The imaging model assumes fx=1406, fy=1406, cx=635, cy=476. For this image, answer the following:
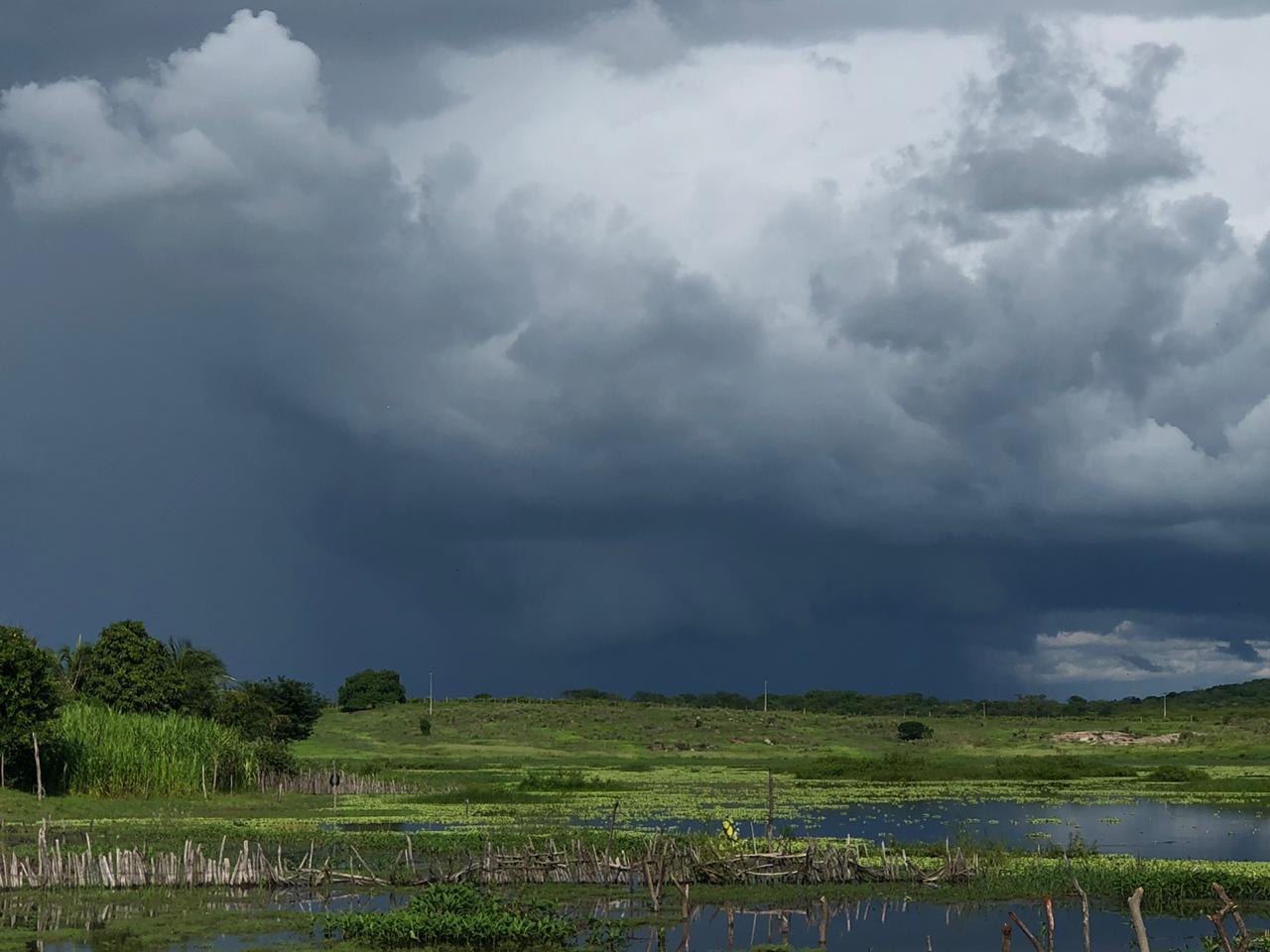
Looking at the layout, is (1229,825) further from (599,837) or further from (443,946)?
(443,946)

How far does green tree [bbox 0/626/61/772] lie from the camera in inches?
2058

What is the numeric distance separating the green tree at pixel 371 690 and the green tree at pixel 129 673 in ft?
256

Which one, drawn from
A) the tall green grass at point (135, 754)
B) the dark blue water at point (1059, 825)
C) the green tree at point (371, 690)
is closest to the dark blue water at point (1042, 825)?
the dark blue water at point (1059, 825)

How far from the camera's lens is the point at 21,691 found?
5291cm

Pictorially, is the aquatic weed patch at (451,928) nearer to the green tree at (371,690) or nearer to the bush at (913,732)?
the bush at (913,732)

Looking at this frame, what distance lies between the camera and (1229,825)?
2090 inches

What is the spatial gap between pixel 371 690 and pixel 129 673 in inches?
3372

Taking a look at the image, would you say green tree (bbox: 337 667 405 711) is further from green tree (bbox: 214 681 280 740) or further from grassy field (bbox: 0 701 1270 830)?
green tree (bbox: 214 681 280 740)

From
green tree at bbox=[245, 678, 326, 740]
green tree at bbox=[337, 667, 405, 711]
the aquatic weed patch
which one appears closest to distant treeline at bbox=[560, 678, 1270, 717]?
green tree at bbox=[337, 667, 405, 711]

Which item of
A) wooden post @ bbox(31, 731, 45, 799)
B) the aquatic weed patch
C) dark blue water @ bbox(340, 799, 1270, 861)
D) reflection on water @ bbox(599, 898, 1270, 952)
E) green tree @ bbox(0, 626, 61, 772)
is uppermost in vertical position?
green tree @ bbox(0, 626, 61, 772)

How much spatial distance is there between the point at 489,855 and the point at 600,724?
84562 mm

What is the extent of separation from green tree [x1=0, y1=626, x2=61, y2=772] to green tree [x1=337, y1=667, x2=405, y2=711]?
9189cm

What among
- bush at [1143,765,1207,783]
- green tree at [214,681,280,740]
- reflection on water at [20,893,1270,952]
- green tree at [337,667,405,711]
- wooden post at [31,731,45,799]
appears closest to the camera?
reflection on water at [20,893,1270,952]

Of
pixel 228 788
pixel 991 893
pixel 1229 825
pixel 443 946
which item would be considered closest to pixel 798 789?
pixel 1229 825
